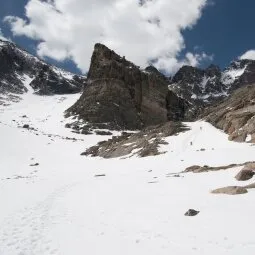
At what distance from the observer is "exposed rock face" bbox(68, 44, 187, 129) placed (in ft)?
399

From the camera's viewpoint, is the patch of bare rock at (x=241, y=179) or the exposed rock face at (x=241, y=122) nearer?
the patch of bare rock at (x=241, y=179)

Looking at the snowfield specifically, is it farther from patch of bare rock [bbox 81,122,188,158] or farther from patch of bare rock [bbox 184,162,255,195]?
patch of bare rock [bbox 81,122,188,158]

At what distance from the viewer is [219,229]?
598 inches

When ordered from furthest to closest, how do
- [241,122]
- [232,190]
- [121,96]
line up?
[121,96] → [241,122] → [232,190]

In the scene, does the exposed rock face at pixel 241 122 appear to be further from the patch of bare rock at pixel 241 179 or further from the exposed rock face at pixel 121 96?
the exposed rock face at pixel 121 96

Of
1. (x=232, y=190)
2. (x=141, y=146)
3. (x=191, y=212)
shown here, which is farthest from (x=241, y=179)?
(x=141, y=146)

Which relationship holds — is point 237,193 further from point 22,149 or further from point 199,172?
point 22,149

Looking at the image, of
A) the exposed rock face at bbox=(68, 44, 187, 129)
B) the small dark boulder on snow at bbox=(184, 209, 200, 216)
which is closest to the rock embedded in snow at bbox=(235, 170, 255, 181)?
the small dark boulder on snow at bbox=(184, 209, 200, 216)

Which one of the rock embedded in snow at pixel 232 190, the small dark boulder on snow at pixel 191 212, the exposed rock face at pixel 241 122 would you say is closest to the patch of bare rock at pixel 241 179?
the rock embedded in snow at pixel 232 190

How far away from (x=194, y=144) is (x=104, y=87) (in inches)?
3071

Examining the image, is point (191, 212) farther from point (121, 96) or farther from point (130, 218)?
point (121, 96)

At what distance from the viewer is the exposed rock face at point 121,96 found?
122 meters

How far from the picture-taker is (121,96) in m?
128

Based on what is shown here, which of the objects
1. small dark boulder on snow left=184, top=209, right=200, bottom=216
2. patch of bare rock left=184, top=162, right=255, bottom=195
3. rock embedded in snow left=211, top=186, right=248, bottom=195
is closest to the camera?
small dark boulder on snow left=184, top=209, right=200, bottom=216
